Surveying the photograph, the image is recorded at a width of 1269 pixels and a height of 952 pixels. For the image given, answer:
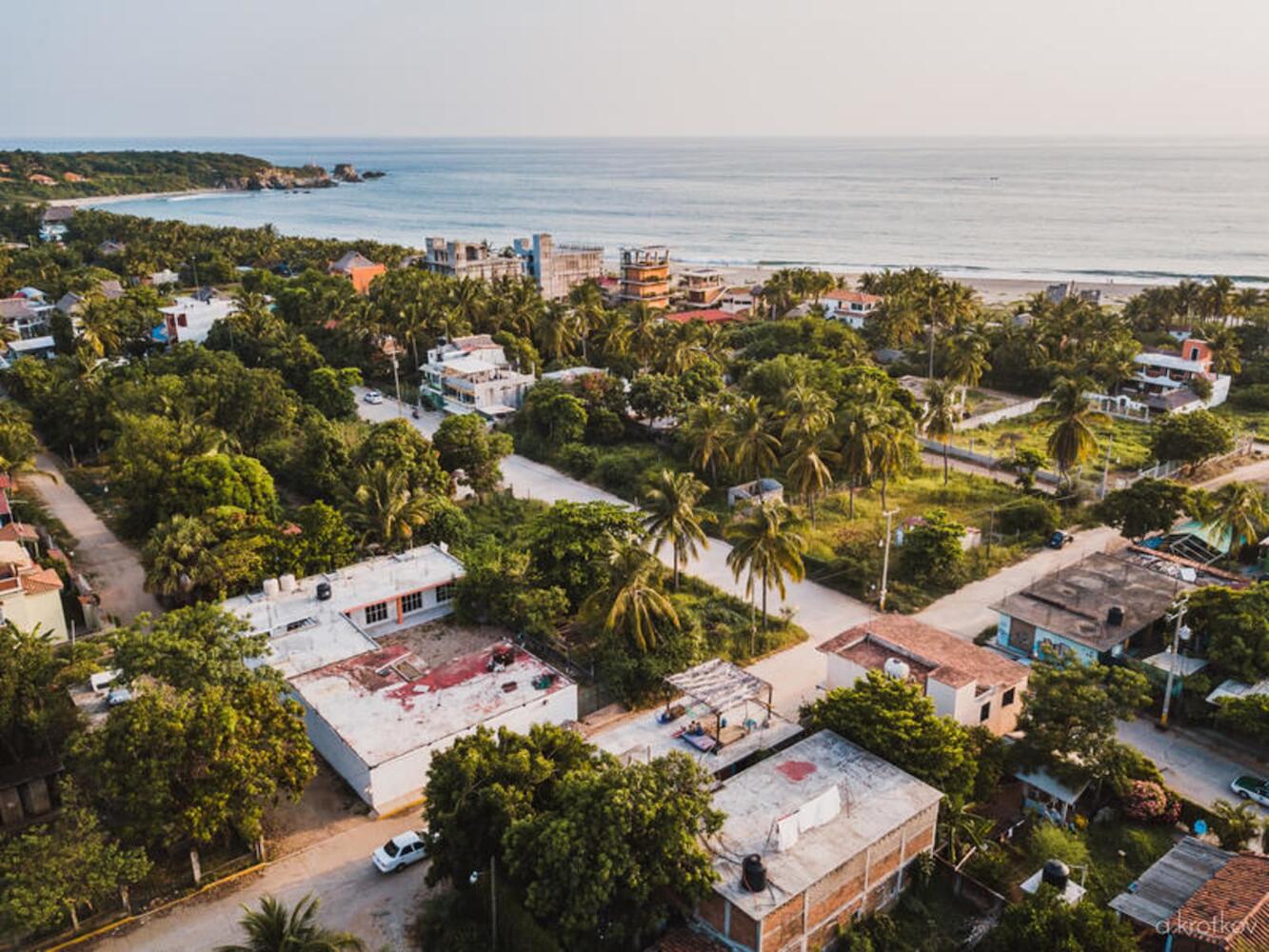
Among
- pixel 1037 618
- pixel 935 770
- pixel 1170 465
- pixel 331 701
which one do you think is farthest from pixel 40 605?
pixel 1170 465

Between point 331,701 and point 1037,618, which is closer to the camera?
point 331,701

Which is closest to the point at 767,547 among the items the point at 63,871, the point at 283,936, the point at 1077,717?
the point at 1077,717

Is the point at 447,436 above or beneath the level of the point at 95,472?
above

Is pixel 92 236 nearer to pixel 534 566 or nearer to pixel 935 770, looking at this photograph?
pixel 534 566

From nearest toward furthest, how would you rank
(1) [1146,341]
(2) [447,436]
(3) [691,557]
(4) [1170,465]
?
(3) [691,557], (2) [447,436], (4) [1170,465], (1) [1146,341]

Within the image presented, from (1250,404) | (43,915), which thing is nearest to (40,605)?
(43,915)

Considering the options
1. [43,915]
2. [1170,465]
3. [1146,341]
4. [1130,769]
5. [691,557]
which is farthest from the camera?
[1146,341]
